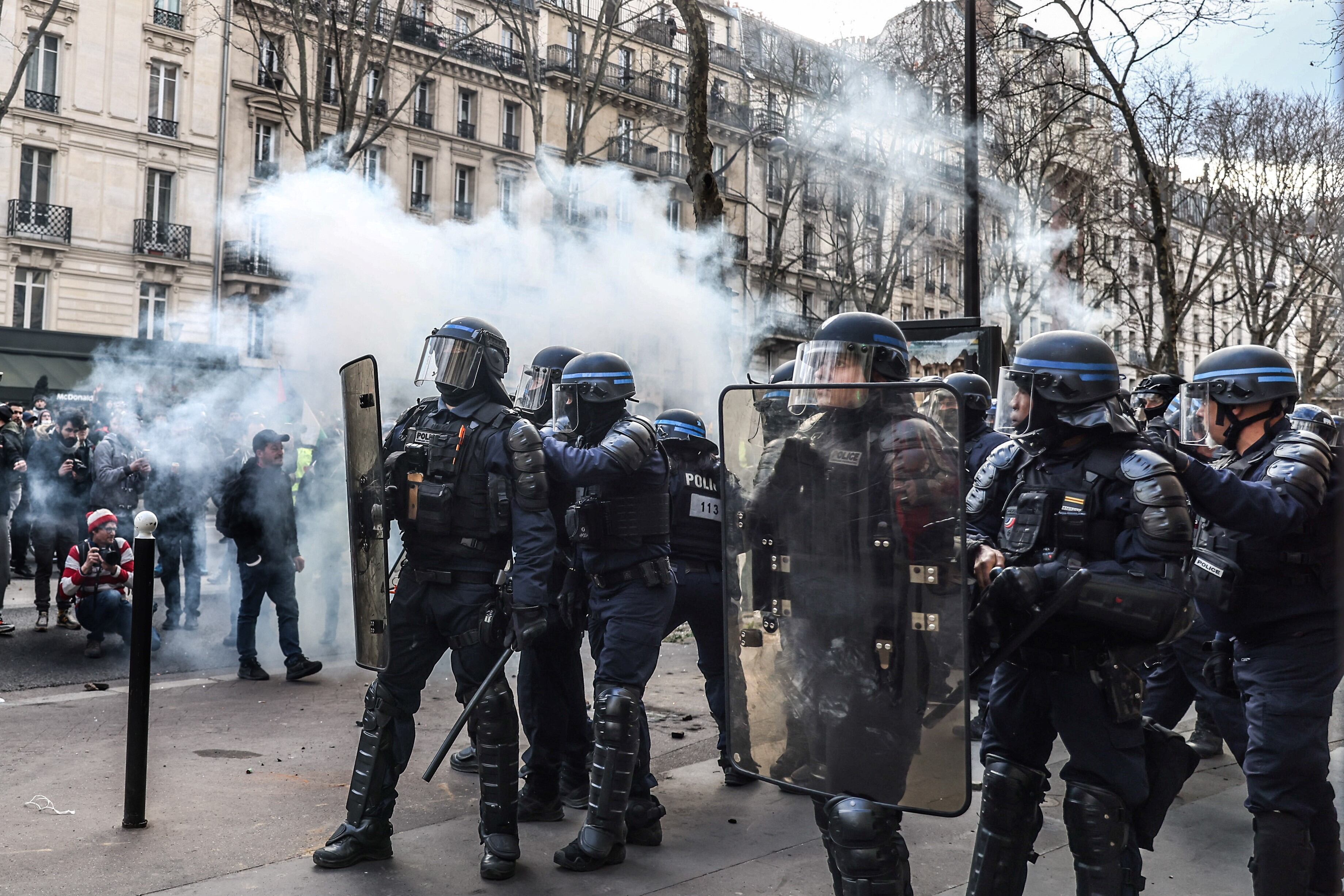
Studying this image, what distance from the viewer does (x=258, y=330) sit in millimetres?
24750

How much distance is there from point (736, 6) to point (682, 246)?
17.6 ft

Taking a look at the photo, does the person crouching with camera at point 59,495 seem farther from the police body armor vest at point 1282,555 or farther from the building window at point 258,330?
the building window at point 258,330

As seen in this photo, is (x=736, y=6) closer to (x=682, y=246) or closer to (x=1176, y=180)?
(x=682, y=246)

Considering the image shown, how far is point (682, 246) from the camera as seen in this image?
1827cm

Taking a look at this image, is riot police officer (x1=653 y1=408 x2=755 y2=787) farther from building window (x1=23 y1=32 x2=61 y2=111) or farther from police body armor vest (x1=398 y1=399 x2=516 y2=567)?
building window (x1=23 y1=32 x2=61 y2=111)

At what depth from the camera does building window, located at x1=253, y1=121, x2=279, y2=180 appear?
2591cm

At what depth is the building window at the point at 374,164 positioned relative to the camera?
78.6 feet

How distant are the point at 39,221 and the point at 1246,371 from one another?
83.7 feet

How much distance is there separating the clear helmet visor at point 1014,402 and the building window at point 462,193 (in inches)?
994

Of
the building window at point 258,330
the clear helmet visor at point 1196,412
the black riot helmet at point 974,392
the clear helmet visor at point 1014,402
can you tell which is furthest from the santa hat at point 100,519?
the building window at point 258,330

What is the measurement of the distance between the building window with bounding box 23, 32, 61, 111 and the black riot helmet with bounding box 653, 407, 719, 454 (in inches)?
929

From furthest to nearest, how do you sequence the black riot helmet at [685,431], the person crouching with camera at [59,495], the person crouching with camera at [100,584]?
the person crouching with camera at [59,495], the person crouching with camera at [100,584], the black riot helmet at [685,431]

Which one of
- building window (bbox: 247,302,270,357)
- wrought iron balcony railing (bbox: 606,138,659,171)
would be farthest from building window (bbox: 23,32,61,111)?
wrought iron balcony railing (bbox: 606,138,659,171)

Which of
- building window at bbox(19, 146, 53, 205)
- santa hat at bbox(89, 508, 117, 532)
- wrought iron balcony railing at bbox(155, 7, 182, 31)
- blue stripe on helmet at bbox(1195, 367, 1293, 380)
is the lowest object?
santa hat at bbox(89, 508, 117, 532)
